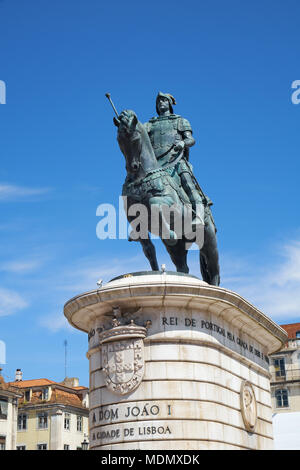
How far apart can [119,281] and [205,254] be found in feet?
13.5

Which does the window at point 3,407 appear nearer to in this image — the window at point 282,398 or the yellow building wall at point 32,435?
the yellow building wall at point 32,435

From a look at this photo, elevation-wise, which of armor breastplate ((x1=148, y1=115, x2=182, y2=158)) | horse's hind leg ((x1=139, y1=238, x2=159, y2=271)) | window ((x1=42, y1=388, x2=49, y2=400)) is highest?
window ((x1=42, y1=388, x2=49, y2=400))

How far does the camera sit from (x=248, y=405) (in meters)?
20.3

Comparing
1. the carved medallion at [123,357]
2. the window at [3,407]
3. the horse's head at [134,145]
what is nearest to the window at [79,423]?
the window at [3,407]

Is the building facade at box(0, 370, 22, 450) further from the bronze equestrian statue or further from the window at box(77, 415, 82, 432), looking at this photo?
the bronze equestrian statue

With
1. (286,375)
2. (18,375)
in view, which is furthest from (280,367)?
(18,375)

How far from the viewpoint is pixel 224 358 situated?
19.1m

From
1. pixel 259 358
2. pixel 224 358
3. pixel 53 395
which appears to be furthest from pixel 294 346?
pixel 224 358

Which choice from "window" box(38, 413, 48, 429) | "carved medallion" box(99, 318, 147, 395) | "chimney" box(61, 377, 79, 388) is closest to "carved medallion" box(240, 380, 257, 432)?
"carved medallion" box(99, 318, 147, 395)

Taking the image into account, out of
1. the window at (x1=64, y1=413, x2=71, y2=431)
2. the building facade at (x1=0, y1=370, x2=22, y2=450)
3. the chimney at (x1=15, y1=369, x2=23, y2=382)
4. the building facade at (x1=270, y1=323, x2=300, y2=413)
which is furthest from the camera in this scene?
the chimney at (x1=15, y1=369, x2=23, y2=382)

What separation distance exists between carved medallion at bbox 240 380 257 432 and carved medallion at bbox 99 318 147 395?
3.97m

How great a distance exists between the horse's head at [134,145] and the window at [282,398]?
147 ft

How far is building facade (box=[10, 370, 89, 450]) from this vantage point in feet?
219
